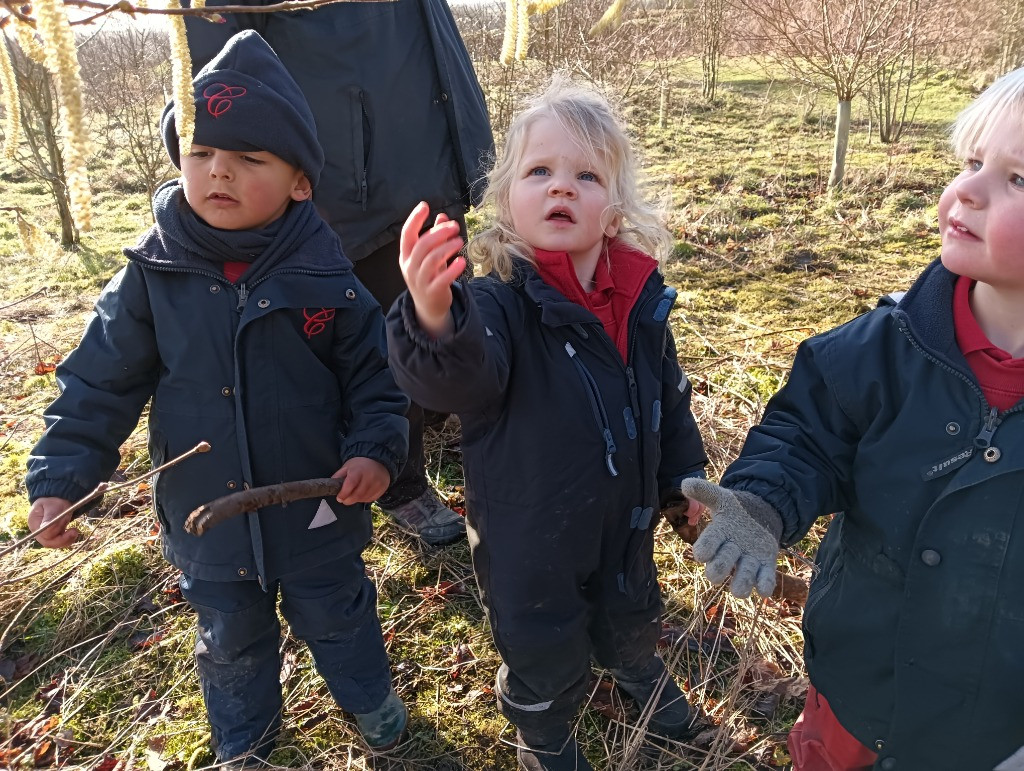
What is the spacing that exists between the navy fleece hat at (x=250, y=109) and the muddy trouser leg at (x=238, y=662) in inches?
48.0

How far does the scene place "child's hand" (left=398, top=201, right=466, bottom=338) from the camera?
1.40 metres

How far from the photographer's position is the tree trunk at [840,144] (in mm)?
7148

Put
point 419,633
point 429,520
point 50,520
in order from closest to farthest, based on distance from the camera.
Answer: point 50,520 < point 419,633 < point 429,520

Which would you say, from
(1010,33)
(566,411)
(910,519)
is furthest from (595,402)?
(1010,33)

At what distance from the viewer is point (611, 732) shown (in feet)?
7.92

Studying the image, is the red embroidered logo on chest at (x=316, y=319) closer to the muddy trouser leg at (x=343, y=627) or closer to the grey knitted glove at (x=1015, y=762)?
the muddy trouser leg at (x=343, y=627)

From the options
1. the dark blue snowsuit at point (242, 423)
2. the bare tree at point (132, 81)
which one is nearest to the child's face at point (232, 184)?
the dark blue snowsuit at point (242, 423)

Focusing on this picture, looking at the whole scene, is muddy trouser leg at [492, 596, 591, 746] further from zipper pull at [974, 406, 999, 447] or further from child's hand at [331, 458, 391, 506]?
zipper pull at [974, 406, 999, 447]

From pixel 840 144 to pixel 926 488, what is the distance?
22.3 feet

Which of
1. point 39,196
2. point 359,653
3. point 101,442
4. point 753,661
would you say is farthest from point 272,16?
point 39,196

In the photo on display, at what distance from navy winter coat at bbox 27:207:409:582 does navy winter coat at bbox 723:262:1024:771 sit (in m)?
1.13

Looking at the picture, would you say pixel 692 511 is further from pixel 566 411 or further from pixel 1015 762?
pixel 1015 762

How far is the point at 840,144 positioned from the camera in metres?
7.26

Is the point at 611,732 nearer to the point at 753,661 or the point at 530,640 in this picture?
the point at 753,661
